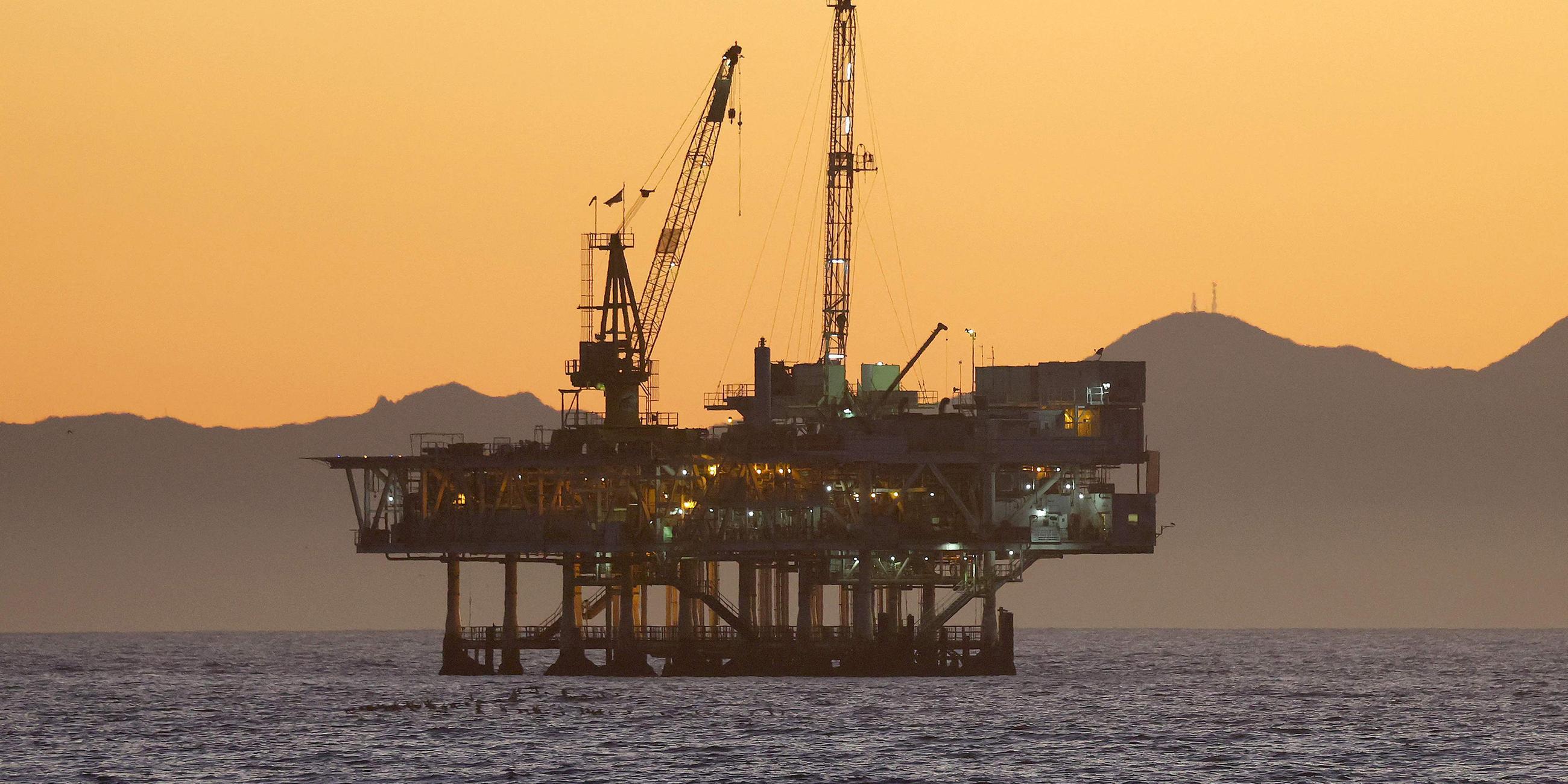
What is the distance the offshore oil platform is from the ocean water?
326cm

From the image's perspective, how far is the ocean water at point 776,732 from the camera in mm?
98812

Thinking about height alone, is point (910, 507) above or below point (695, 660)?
above

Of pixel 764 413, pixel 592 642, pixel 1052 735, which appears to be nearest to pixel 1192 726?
pixel 1052 735

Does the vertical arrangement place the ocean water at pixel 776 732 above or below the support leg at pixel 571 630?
below

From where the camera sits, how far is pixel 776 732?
11306cm

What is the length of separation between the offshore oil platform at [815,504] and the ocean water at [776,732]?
3265mm

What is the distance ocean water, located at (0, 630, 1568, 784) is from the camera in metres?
98.8

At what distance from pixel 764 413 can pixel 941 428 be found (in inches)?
401

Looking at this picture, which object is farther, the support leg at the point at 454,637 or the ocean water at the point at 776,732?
the support leg at the point at 454,637

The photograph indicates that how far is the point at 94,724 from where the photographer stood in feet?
408

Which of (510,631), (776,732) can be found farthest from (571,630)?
(776,732)

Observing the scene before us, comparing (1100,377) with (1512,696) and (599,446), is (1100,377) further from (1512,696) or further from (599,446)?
(1512,696)

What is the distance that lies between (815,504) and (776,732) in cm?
2243

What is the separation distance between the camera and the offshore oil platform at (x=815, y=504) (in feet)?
435
